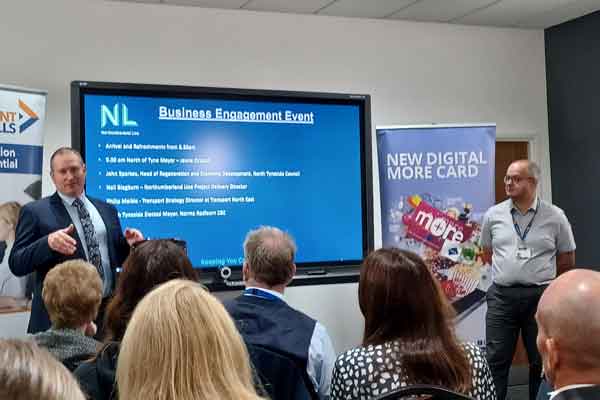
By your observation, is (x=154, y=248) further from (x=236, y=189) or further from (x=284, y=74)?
(x=284, y=74)

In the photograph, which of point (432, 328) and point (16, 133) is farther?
point (16, 133)

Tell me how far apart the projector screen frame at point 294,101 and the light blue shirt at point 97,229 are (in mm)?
623

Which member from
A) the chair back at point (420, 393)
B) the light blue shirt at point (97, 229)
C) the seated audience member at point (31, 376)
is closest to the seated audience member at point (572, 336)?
the chair back at point (420, 393)

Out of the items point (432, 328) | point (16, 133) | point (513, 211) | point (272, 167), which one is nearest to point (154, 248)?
point (432, 328)

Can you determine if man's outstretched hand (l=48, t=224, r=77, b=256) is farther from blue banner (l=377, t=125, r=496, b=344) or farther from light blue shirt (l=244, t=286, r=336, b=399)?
blue banner (l=377, t=125, r=496, b=344)

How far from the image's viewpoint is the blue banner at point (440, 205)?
4.91m

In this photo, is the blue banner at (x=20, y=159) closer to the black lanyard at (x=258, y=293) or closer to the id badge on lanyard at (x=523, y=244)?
the black lanyard at (x=258, y=293)

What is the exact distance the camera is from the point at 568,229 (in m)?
4.50

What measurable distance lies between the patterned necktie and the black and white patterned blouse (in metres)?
1.95

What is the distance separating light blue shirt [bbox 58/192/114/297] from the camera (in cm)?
346

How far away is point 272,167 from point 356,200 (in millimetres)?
660

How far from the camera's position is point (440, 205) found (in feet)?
16.2

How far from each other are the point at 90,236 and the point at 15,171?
72cm

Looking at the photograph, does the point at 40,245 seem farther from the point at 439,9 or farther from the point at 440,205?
the point at 439,9
